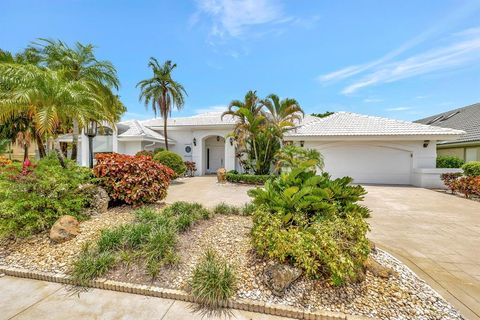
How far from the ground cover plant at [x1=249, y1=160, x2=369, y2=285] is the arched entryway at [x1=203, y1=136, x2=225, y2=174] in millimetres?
16342

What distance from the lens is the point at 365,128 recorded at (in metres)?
15.2

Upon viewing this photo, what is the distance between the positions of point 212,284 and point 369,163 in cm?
1533

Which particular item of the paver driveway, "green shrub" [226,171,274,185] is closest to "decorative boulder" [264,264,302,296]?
the paver driveway

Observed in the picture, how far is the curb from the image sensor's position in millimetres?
2736

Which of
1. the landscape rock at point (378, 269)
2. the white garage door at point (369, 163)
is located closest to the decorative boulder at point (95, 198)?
the landscape rock at point (378, 269)

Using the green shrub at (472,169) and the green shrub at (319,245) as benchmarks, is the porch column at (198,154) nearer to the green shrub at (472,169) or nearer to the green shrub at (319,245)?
the green shrub at (319,245)

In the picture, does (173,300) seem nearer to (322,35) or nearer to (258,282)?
(258,282)

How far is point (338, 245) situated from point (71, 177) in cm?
623

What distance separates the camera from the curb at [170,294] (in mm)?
2736

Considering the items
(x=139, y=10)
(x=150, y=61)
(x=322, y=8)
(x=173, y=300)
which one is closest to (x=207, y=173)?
(x=150, y=61)

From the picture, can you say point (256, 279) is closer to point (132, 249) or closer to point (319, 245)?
point (319, 245)

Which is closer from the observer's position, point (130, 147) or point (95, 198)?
point (95, 198)

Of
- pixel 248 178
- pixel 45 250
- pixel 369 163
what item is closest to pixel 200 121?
pixel 248 178

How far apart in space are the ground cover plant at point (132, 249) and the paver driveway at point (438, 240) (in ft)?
13.6
